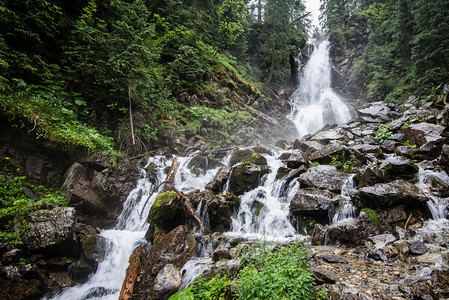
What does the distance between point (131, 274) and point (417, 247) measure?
20.6 ft

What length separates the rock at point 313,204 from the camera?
6.45 meters

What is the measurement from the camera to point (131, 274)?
505cm

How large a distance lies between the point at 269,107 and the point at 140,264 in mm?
19257

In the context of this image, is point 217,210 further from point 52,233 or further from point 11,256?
point 11,256

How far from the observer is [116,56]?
332 inches

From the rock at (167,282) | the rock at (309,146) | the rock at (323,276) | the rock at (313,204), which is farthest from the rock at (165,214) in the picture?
the rock at (309,146)

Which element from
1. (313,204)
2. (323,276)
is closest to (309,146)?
(313,204)

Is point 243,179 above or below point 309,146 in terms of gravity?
below

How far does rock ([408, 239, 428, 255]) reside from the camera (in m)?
3.83

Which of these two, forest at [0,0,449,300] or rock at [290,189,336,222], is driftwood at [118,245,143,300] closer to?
forest at [0,0,449,300]

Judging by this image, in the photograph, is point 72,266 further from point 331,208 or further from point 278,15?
point 278,15

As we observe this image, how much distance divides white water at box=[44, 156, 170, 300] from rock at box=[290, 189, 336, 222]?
17.2 ft

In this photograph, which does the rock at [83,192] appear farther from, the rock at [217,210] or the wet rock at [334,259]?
the wet rock at [334,259]

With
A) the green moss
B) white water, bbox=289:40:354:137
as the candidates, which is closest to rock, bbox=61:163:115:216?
the green moss
